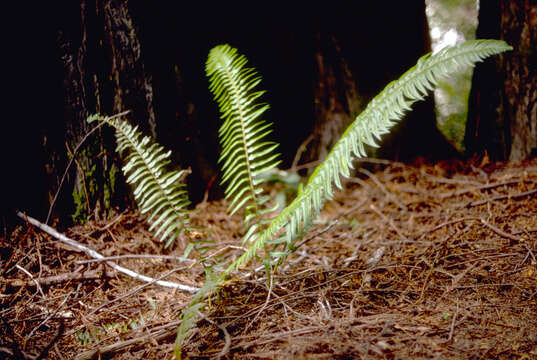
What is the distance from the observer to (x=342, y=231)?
2381 millimetres

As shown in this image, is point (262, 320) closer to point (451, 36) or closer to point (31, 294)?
point (31, 294)

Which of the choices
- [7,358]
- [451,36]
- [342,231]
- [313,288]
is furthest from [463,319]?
[451,36]

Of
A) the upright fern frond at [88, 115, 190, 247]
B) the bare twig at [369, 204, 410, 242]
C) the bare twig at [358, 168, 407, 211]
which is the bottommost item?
the bare twig at [369, 204, 410, 242]

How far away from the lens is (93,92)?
2.25 meters

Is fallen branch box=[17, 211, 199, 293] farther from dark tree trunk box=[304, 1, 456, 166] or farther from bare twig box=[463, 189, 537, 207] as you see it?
dark tree trunk box=[304, 1, 456, 166]

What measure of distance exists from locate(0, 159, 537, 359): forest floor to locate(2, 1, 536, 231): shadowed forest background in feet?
1.21

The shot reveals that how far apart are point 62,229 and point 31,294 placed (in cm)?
56

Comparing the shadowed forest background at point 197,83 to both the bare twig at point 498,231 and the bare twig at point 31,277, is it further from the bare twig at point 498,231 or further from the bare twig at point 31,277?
the bare twig at point 498,231

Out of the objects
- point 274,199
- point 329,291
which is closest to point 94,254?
point 329,291

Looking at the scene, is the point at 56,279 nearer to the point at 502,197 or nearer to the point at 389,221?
the point at 389,221

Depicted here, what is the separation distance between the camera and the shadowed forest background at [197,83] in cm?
220

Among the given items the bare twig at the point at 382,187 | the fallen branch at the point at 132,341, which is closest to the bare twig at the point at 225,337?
the fallen branch at the point at 132,341

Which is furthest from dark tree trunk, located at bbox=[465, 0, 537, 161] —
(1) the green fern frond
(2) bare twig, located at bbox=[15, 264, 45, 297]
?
(2) bare twig, located at bbox=[15, 264, 45, 297]

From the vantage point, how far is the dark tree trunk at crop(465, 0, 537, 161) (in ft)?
7.75
